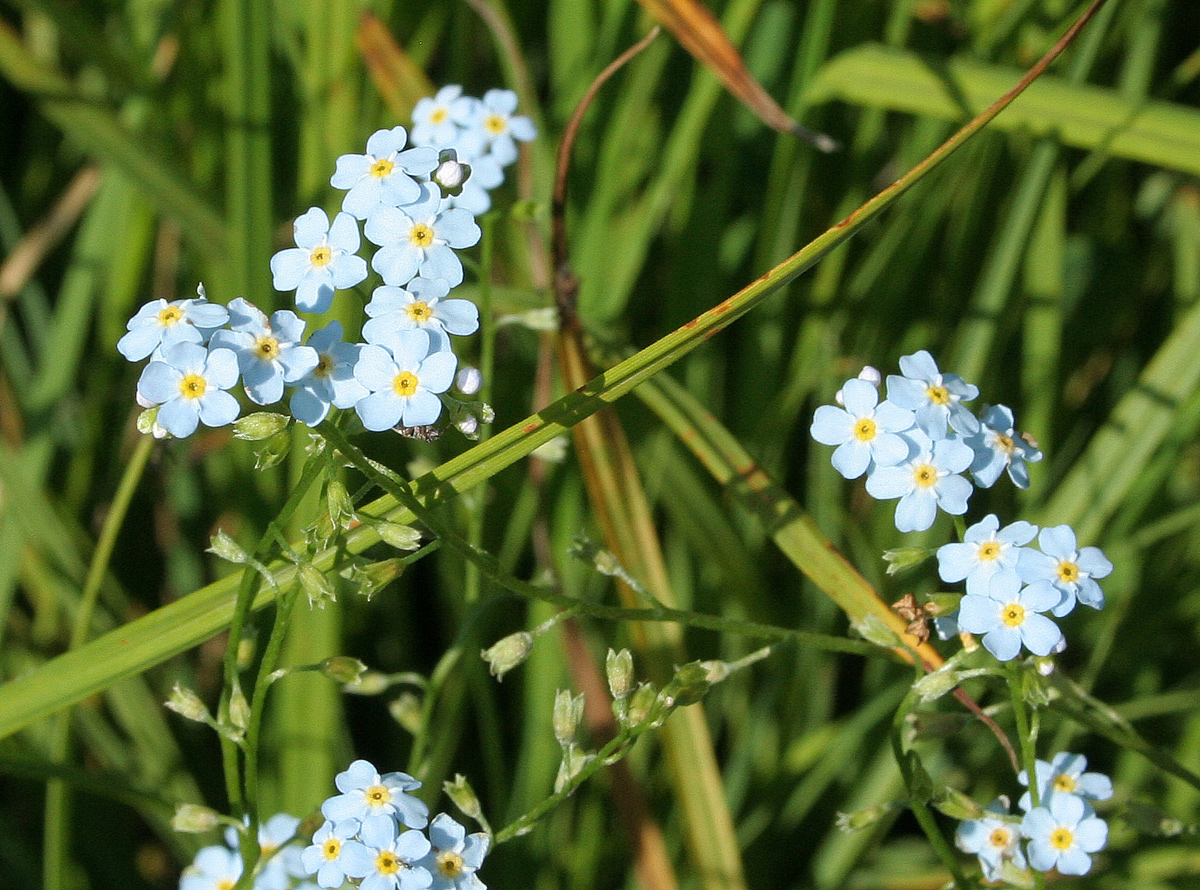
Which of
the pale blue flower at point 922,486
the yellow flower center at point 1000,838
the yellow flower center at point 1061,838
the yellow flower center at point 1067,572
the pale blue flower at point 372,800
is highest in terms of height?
the pale blue flower at point 922,486

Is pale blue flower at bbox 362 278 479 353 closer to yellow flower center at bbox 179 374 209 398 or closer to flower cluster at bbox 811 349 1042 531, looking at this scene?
yellow flower center at bbox 179 374 209 398

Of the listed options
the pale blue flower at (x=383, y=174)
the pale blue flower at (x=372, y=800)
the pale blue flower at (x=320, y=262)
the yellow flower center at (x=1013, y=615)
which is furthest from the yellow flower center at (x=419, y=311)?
the yellow flower center at (x=1013, y=615)

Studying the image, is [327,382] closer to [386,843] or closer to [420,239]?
[420,239]

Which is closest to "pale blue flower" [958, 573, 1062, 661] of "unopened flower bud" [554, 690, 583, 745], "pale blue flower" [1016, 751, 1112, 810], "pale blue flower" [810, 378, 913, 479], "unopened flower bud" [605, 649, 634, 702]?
"pale blue flower" [810, 378, 913, 479]

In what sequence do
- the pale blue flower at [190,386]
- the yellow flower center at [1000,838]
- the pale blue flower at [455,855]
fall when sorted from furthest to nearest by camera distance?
the yellow flower center at [1000,838] → the pale blue flower at [455,855] → the pale blue flower at [190,386]

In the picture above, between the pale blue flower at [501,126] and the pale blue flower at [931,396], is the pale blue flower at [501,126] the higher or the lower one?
the higher one

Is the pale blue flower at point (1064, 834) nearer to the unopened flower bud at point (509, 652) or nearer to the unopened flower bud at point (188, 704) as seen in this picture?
the unopened flower bud at point (509, 652)

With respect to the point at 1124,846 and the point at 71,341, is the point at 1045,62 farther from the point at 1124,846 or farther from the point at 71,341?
the point at 71,341

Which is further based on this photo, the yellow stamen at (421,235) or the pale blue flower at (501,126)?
the pale blue flower at (501,126)
